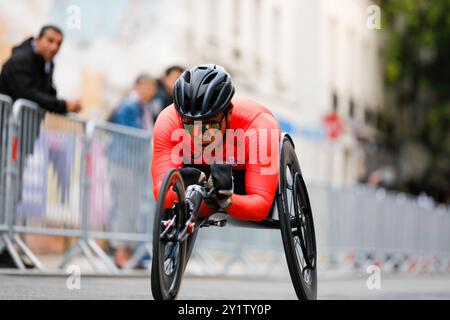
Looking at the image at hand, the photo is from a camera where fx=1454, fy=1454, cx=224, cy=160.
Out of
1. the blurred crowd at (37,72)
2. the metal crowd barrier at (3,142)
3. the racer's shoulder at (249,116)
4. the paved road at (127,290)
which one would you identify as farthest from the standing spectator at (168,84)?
the racer's shoulder at (249,116)

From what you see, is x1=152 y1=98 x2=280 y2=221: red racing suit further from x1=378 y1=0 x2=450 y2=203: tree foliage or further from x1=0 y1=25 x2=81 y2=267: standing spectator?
x1=378 y1=0 x2=450 y2=203: tree foliage

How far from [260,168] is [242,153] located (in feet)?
0.44

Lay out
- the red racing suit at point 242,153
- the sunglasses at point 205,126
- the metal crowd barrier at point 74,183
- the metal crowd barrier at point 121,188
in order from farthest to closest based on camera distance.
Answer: the metal crowd barrier at point 121,188 → the metal crowd barrier at point 74,183 → the red racing suit at point 242,153 → the sunglasses at point 205,126

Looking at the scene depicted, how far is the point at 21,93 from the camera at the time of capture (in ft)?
42.1

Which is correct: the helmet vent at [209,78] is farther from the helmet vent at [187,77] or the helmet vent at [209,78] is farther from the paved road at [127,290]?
the paved road at [127,290]

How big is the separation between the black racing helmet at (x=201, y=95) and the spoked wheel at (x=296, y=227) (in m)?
0.60

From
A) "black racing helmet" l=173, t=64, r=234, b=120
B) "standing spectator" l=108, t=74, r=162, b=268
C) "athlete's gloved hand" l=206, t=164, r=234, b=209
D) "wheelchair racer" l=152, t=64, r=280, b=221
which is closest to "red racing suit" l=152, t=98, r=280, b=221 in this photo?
"wheelchair racer" l=152, t=64, r=280, b=221

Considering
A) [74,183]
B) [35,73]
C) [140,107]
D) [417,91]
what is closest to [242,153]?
[35,73]

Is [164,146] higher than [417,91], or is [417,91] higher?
[417,91]

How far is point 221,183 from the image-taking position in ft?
24.9

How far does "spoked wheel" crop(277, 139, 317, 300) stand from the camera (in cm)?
800

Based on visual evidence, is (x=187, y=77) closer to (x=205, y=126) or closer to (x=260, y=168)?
(x=205, y=126)

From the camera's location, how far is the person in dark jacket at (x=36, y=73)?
42.1ft

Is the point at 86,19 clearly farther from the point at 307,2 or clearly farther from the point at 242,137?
the point at 307,2
